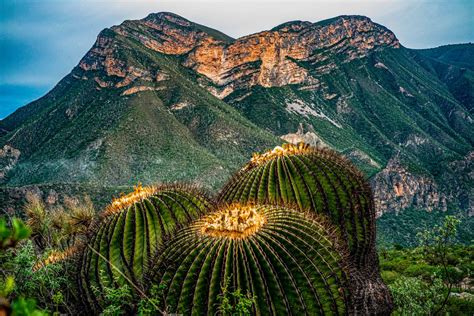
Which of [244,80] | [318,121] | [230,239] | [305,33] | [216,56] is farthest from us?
[305,33]

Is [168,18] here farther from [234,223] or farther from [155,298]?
[155,298]

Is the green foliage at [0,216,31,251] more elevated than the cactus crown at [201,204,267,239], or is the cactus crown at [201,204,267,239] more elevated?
the green foliage at [0,216,31,251]

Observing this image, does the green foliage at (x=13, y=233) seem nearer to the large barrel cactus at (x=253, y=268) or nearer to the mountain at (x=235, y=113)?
the large barrel cactus at (x=253, y=268)

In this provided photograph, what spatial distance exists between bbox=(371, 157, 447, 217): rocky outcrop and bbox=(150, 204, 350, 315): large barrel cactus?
85.3 meters

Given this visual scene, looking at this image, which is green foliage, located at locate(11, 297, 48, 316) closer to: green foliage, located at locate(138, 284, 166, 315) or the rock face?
green foliage, located at locate(138, 284, 166, 315)

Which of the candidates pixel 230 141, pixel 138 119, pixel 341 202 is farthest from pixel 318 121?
pixel 341 202

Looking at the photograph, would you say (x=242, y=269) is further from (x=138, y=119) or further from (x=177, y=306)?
(x=138, y=119)

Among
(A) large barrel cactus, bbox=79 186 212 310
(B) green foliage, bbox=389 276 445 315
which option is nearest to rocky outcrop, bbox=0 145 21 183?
(A) large barrel cactus, bbox=79 186 212 310

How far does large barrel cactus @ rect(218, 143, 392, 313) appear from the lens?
676 centimetres

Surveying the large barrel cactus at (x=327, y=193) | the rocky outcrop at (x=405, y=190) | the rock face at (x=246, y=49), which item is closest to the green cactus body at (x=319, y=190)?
the large barrel cactus at (x=327, y=193)

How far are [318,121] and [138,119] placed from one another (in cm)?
7673

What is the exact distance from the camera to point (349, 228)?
6828mm

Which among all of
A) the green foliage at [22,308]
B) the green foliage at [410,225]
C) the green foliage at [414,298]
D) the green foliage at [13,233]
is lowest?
the green foliage at [410,225]

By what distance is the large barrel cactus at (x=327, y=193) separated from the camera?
6.76 meters
